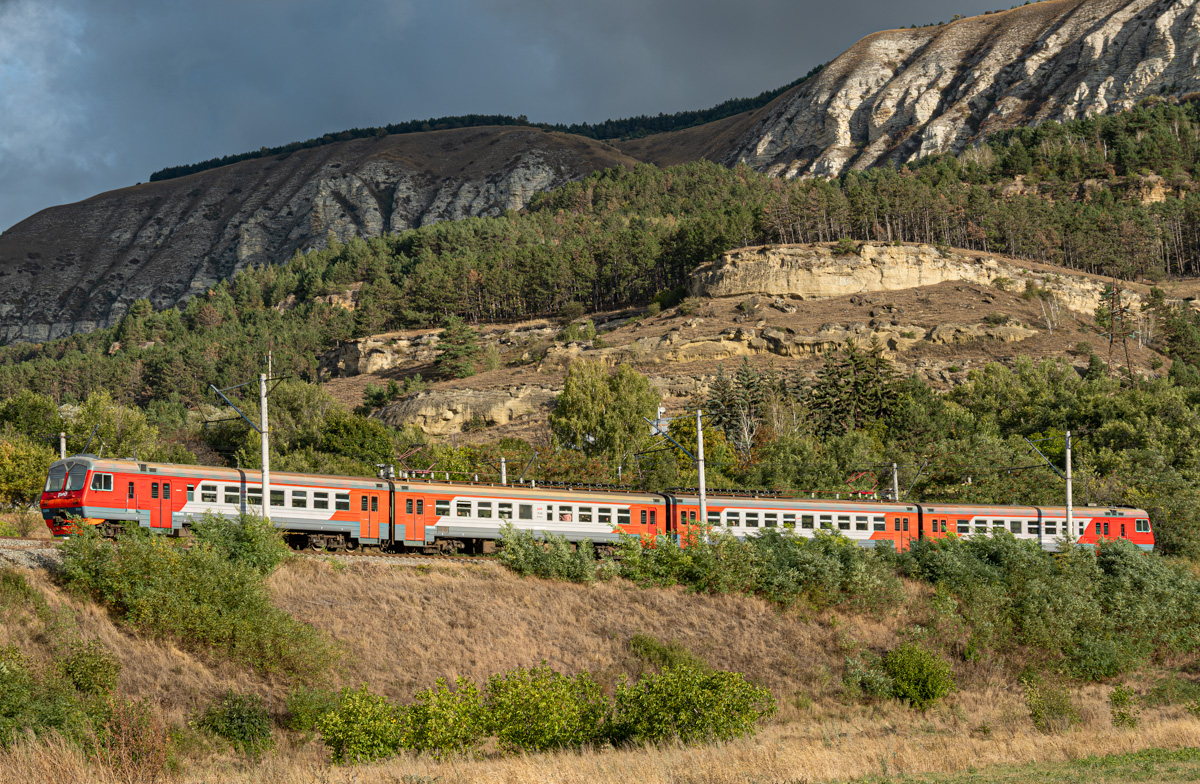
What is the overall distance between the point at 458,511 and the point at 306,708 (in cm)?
1419

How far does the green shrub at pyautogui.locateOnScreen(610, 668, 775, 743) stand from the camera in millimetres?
22531

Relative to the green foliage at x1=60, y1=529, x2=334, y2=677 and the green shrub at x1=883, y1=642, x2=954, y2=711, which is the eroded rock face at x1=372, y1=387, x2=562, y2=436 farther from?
the green foliage at x1=60, y1=529, x2=334, y2=677

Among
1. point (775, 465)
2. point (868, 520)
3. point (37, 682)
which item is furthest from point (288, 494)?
point (775, 465)

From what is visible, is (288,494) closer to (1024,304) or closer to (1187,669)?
(1187,669)

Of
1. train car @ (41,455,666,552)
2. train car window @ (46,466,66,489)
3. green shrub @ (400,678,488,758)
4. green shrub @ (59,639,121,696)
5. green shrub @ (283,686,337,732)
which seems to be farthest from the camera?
train car window @ (46,466,66,489)

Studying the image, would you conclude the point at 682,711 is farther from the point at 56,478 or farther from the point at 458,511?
the point at 56,478

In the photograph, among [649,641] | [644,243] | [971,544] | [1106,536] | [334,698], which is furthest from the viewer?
[644,243]

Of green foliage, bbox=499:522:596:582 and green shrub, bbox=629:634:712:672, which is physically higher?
green foliage, bbox=499:522:596:582

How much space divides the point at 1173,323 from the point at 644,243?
59.5 metres

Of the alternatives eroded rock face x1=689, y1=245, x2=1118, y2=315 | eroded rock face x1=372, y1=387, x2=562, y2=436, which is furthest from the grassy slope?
eroded rock face x1=689, y1=245, x2=1118, y2=315

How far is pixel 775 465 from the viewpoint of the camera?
59.2 m

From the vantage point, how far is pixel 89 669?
2131 cm

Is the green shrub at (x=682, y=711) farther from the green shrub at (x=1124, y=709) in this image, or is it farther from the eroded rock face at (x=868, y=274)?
the eroded rock face at (x=868, y=274)

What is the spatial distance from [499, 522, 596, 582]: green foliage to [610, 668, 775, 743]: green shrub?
36.1 ft
